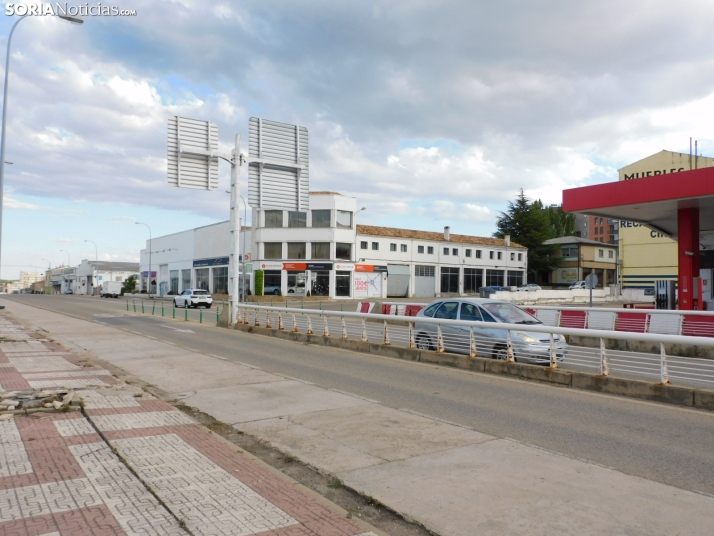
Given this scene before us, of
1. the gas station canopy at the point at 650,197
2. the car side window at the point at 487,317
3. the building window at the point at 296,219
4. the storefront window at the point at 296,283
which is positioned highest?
the building window at the point at 296,219

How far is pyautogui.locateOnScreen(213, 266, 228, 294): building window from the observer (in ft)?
230

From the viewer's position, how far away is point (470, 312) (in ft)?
46.2

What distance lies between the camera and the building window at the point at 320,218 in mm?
60656

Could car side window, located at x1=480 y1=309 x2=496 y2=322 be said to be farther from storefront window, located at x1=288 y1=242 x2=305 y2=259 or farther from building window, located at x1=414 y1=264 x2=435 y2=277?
building window, located at x1=414 y1=264 x2=435 y2=277

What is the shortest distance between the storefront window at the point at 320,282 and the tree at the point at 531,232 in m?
36.8

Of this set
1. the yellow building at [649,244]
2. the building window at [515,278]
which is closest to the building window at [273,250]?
the yellow building at [649,244]

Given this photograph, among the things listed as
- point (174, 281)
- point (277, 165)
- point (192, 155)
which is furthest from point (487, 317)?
point (174, 281)

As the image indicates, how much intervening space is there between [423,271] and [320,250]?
1376cm

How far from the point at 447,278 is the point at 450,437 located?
64.4 m

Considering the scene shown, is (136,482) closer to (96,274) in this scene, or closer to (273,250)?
(273,250)

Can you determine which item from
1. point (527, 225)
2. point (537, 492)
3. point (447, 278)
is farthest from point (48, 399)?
point (527, 225)

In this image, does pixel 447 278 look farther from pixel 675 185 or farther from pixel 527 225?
pixel 675 185

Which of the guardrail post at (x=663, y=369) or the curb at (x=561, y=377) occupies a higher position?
the guardrail post at (x=663, y=369)

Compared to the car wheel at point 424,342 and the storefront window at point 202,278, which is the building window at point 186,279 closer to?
the storefront window at point 202,278
